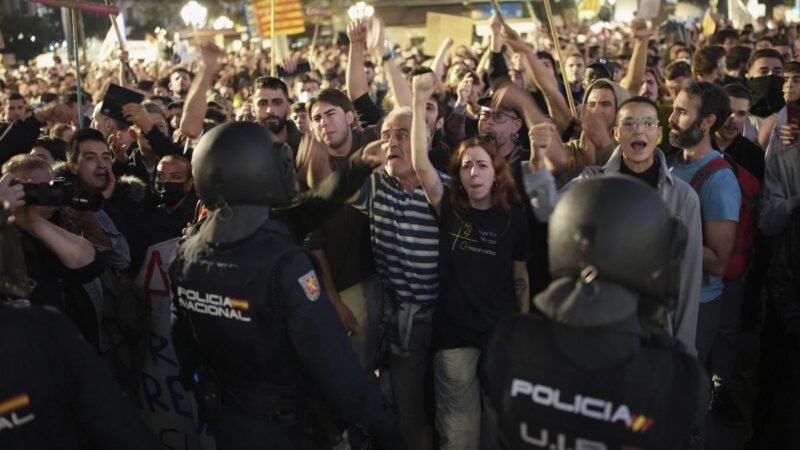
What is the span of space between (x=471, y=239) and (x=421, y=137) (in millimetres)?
598

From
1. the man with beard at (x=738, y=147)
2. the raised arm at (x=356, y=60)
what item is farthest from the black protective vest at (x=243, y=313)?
the man with beard at (x=738, y=147)

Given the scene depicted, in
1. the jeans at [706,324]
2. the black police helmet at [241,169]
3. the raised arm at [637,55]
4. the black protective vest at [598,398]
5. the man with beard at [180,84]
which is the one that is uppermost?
the raised arm at [637,55]

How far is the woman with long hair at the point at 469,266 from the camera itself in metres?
3.94

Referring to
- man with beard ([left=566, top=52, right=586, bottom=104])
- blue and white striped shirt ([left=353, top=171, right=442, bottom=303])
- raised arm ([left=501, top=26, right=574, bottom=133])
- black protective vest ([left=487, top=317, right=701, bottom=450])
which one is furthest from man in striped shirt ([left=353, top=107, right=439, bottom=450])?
man with beard ([left=566, top=52, right=586, bottom=104])

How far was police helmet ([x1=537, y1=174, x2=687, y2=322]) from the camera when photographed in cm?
205

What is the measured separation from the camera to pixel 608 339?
2061 millimetres

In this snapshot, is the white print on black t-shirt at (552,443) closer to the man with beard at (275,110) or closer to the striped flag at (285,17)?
→ the man with beard at (275,110)

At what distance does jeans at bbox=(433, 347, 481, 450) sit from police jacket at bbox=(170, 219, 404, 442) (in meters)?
1.26

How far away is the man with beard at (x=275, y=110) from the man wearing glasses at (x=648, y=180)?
8.99 ft

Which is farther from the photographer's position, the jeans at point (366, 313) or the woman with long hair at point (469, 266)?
the jeans at point (366, 313)

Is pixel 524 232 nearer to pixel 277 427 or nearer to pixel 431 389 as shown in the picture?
pixel 431 389

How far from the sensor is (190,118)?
565 cm

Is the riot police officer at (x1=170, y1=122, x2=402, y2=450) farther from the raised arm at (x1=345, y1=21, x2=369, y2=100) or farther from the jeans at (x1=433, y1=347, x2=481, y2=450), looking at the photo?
the raised arm at (x1=345, y1=21, x2=369, y2=100)

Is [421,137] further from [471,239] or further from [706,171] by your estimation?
[706,171]
